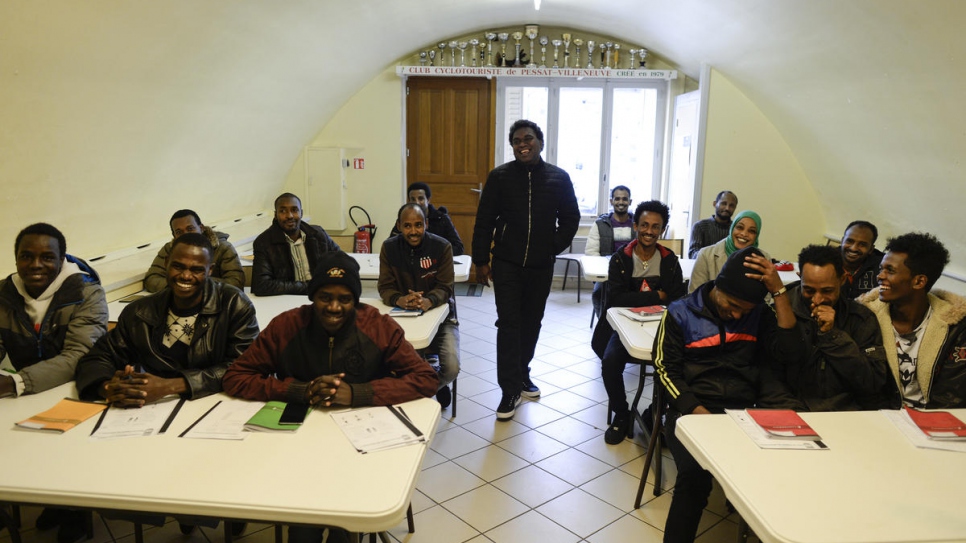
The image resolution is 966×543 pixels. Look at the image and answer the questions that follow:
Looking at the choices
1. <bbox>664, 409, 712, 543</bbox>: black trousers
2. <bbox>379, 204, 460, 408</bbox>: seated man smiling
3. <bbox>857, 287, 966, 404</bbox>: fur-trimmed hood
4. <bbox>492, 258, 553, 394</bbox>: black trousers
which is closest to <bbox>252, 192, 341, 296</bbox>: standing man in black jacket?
<bbox>379, 204, 460, 408</bbox>: seated man smiling

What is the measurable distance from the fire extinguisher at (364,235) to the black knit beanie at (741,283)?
4080 mm

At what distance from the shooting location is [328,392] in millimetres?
2186

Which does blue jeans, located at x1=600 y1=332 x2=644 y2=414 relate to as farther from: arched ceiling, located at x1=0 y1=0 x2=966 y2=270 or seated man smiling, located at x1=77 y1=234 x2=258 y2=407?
arched ceiling, located at x1=0 y1=0 x2=966 y2=270

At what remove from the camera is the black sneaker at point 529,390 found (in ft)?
14.1

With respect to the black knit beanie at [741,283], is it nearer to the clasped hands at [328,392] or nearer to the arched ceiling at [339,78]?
the clasped hands at [328,392]

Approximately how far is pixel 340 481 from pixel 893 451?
5.32 feet

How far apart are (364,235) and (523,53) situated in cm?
271

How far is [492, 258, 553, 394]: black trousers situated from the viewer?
388 centimetres

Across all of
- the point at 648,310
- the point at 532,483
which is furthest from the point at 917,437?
the point at 532,483

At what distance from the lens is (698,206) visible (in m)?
6.40

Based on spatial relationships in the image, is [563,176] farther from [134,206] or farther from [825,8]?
[134,206]

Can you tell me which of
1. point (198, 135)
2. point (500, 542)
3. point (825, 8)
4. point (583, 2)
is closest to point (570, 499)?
point (500, 542)

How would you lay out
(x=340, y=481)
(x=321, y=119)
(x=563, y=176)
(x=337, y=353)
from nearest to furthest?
1. (x=340, y=481)
2. (x=337, y=353)
3. (x=563, y=176)
4. (x=321, y=119)

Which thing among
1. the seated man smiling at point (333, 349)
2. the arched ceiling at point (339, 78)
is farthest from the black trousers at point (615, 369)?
the arched ceiling at point (339, 78)
